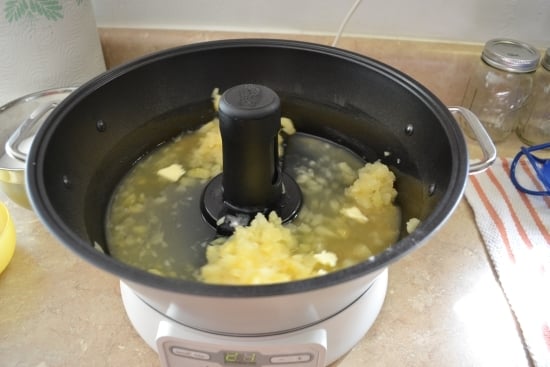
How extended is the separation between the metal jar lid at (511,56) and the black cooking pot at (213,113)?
0.30m

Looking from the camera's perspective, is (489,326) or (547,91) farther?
(547,91)

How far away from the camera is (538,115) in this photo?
985mm

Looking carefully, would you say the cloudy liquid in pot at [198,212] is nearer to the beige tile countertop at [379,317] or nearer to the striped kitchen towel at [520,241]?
the beige tile countertop at [379,317]

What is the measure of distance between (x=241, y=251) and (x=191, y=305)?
155 millimetres

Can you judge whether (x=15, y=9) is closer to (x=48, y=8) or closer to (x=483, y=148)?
(x=48, y=8)

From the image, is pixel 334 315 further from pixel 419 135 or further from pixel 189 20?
pixel 189 20

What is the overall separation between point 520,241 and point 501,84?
0.34 metres

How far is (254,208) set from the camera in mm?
686

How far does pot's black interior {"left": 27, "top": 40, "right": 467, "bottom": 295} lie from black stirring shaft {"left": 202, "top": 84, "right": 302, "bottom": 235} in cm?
15

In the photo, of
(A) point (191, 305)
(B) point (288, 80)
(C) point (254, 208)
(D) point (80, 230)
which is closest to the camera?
(A) point (191, 305)

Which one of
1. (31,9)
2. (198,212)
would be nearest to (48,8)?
(31,9)

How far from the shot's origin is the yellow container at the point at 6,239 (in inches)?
28.0

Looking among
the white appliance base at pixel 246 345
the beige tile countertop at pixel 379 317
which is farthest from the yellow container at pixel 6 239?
the white appliance base at pixel 246 345

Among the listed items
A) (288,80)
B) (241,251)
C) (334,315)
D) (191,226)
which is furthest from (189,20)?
(334,315)
